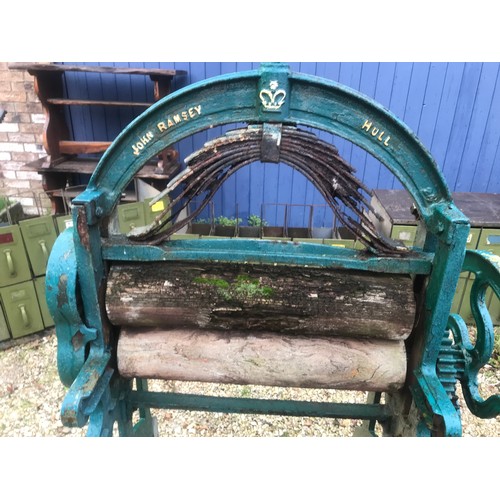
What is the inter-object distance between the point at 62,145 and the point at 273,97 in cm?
407

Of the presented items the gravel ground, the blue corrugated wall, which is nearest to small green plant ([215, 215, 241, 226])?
the blue corrugated wall

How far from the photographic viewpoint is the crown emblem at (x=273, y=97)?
137 centimetres

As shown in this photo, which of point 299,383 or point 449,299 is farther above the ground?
point 449,299

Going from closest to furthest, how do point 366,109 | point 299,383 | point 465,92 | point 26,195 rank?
point 366,109, point 299,383, point 465,92, point 26,195

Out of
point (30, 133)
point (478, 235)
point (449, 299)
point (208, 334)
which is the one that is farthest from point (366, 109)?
point (30, 133)

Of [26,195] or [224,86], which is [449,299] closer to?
[224,86]

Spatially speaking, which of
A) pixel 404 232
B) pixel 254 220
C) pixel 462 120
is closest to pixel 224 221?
pixel 254 220

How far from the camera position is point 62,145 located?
4727mm

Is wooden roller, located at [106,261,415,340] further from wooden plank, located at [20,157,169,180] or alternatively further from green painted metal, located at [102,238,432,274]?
wooden plank, located at [20,157,169,180]

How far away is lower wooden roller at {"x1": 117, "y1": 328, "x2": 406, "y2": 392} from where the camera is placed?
1630 mm

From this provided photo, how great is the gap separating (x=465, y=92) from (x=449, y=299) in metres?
4.27

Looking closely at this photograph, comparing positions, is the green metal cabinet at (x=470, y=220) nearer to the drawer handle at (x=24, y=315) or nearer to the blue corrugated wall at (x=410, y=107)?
the blue corrugated wall at (x=410, y=107)

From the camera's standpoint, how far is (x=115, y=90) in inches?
191

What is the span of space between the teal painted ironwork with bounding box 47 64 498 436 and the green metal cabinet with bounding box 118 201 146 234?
2.59 metres
